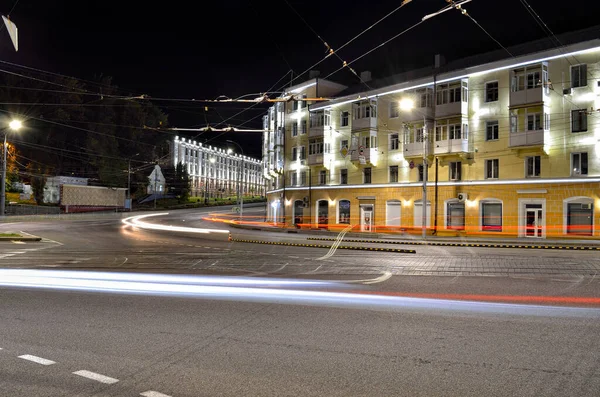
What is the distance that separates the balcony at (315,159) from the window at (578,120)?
22.4 meters

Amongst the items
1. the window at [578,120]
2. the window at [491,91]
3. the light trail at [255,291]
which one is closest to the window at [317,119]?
Result: the window at [491,91]

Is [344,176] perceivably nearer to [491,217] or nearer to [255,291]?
[491,217]

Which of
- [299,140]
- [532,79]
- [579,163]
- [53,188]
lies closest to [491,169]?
[579,163]

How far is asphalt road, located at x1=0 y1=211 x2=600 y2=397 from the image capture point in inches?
180

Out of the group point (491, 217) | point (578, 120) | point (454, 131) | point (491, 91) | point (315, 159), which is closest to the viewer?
point (578, 120)

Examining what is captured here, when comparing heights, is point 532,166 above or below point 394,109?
below

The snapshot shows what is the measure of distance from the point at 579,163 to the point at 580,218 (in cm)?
357

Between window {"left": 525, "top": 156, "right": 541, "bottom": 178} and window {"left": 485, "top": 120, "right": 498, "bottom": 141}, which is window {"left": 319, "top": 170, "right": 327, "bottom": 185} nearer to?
window {"left": 485, "top": 120, "right": 498, "bottom": 141}

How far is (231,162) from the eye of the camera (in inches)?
5541

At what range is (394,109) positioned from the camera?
41.6 metres

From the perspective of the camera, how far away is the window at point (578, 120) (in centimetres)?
3098

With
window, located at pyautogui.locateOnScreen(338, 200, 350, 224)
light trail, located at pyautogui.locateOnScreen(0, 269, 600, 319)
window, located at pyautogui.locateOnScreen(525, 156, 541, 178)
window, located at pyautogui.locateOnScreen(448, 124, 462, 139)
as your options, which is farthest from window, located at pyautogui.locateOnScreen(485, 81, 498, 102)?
light trail, located at pyautogui.locateOnScreen(0, 269, 600, 319)

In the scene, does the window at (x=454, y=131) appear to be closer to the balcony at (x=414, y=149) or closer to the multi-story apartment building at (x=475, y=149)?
the multi-story apartment building at (x=475, y=149)

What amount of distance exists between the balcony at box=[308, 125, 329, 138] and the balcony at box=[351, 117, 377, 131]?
4.42 m
